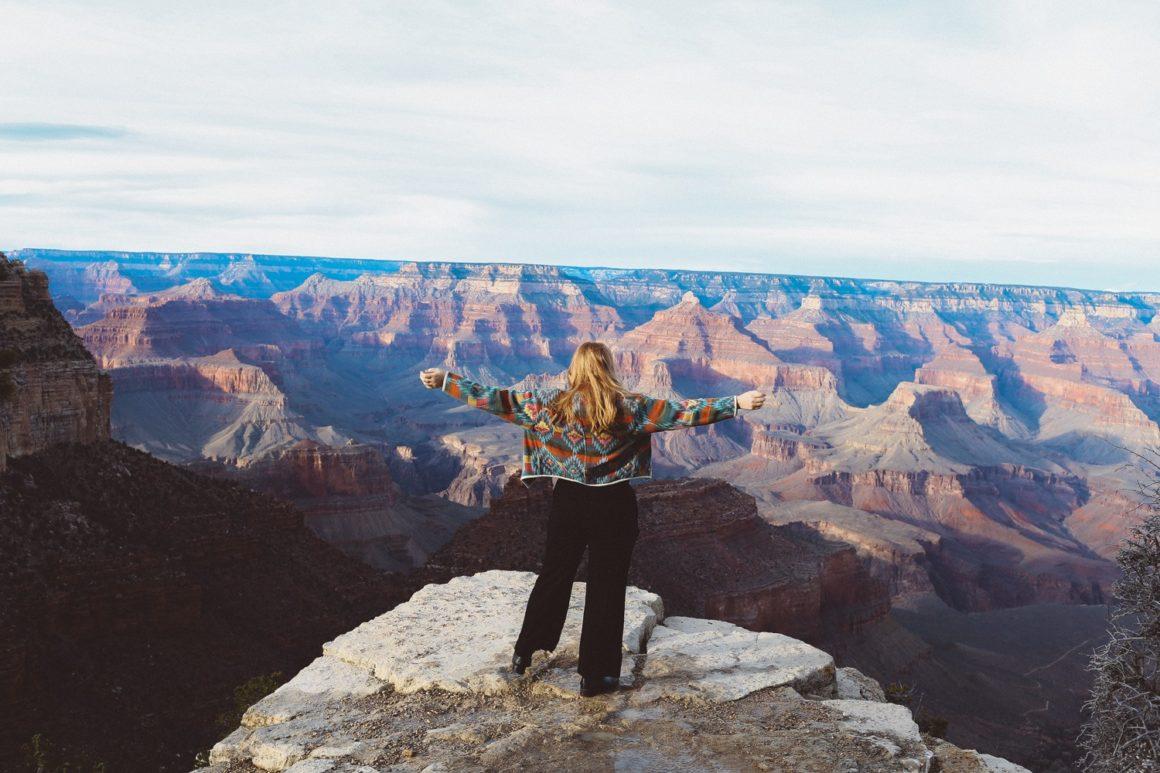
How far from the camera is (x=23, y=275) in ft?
93.2

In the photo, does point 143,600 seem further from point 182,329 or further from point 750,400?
point 182,329

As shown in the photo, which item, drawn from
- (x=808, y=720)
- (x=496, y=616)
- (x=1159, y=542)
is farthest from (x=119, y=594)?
(x=1159, y=542)

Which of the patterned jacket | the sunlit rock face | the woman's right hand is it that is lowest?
the sunlit rock face

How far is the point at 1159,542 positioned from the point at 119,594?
2315 cm

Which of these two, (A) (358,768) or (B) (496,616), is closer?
(A) (358,768)

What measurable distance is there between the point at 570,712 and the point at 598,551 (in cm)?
129

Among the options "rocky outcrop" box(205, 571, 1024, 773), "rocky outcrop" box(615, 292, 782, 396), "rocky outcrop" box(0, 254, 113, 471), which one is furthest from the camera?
"rocky outcrop" box(615, 292, 782, 396)

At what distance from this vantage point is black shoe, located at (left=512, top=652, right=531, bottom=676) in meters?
7.82

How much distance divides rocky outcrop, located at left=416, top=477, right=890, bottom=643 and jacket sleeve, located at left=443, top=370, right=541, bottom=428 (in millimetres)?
24066

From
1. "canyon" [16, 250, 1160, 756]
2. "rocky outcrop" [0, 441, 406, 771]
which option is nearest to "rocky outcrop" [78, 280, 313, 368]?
"canyon" [16, 250, 1160, 756]

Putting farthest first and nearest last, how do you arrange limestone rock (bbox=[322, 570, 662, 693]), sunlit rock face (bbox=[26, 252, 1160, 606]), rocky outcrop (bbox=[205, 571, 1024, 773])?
sunlit rock face (bbox=[26, 252, 1160, 606]) < limestone rock (bbox=[322, 570, 662, 693]) < rocky outcrop (bbox=[205, 571, 1024, 773])

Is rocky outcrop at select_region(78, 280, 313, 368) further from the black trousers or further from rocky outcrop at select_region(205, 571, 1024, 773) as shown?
the black trousers

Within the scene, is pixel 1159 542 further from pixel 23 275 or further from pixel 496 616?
pixel 23 275

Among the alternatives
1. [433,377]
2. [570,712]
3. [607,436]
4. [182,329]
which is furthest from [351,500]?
[182,329]
